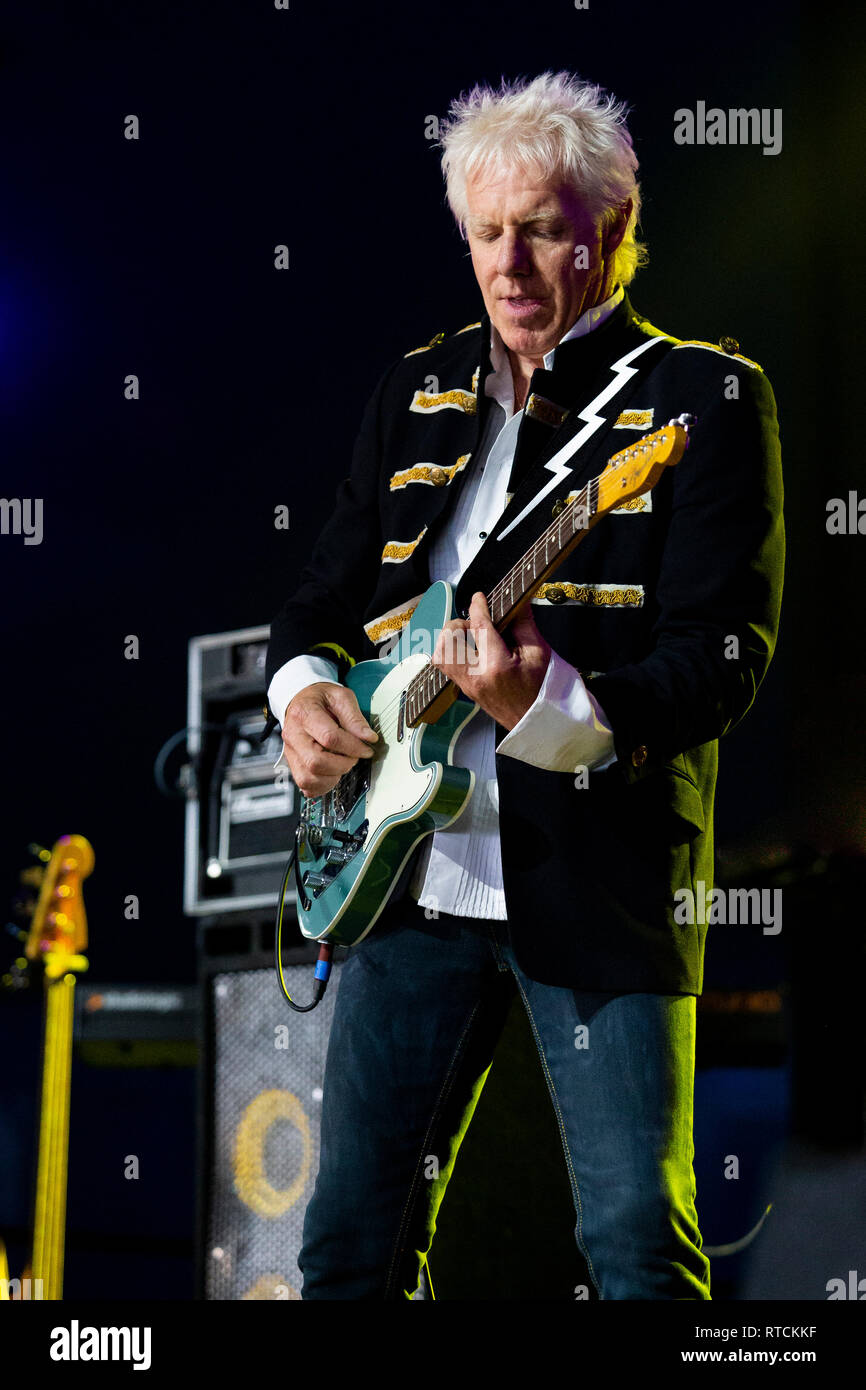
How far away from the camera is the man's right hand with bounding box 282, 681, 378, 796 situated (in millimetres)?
1679

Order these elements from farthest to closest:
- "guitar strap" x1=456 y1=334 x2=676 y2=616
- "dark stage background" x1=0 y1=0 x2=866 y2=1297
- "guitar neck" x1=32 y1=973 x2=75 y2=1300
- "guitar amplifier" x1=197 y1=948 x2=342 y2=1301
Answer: "guitar neck" x1=32 y1=973 x2=75 y2=1300 < "dark stage background" x1=0 y1=0 x2=866 y2=1297 < "guitar amplifier" x1=197 y1=948 x2=342 y2=1301 < "guitar strap" x1=456 y1=334 x2=676 y2=616

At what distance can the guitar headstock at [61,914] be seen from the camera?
3.17 meters

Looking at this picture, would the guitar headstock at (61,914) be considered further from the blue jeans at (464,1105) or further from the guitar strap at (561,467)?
the guitar strap at (561,467)

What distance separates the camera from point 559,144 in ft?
5.41

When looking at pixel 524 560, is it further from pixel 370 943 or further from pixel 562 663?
pixel 370 943

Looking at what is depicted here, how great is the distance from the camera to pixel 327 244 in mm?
2990

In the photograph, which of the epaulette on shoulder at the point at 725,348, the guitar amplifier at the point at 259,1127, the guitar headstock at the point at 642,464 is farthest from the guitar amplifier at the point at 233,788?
the guitar headstock at the point at 642,464

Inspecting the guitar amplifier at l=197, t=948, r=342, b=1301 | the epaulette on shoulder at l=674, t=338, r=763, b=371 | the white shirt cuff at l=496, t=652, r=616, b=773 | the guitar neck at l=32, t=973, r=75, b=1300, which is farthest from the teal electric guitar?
the guitar neck at l=32, t=973, r=75, b=1300

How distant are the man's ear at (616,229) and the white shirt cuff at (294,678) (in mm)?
597

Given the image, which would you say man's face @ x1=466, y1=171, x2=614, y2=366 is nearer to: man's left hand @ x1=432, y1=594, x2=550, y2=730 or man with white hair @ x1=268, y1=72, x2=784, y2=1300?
man with white hair @ x1=268, y1=72, x2=784, y2=1300

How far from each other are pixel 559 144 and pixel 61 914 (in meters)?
2.13

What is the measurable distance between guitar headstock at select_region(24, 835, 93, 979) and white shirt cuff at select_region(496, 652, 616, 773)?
2.02 metres

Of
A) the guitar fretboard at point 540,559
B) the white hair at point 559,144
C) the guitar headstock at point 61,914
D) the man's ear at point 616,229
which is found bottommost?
the guitar headstock at point 61,914
